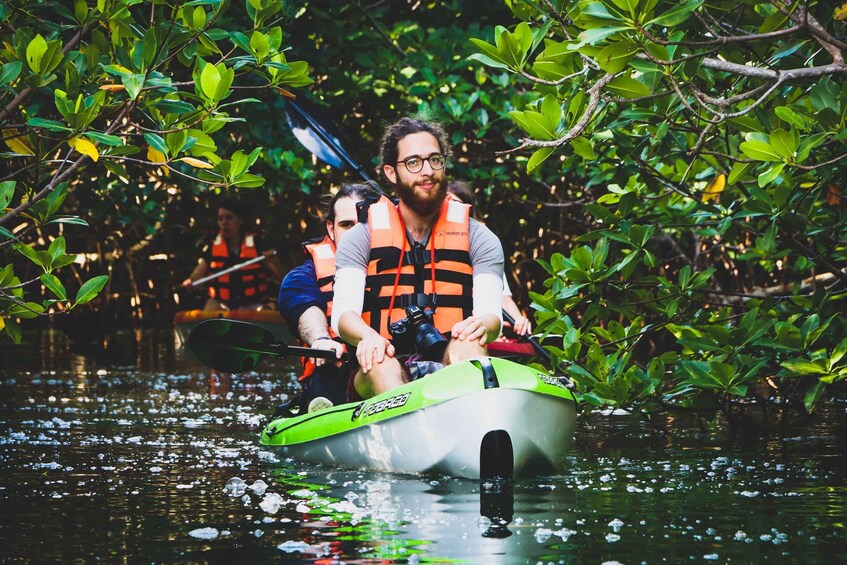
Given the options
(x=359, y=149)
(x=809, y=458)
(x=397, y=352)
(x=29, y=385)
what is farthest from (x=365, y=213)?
(x=359, y=149)

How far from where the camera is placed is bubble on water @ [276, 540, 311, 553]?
3256mm

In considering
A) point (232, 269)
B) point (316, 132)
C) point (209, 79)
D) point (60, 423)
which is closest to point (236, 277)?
point (232, 269)

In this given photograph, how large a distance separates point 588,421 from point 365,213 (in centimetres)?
208

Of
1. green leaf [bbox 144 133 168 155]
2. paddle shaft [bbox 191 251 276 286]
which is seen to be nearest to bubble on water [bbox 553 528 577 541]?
green leaf [bbox 144 133 168 155]

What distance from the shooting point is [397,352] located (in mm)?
5105

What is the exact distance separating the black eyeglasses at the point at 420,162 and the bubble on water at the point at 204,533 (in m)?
1.84

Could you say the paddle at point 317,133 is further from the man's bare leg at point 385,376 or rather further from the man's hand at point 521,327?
the man's bare leg at point 385,376

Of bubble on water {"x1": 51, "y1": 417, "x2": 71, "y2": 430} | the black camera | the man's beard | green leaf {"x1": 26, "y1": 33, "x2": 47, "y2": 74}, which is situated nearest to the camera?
green leaf {"x1": 26, "y1": 33, "x2": 47, "y2": 74}

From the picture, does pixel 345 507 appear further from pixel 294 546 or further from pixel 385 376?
pixel 385 376

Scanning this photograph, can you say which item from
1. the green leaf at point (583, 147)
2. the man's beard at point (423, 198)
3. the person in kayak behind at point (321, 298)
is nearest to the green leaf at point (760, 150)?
the green leaf at point (583, 147)

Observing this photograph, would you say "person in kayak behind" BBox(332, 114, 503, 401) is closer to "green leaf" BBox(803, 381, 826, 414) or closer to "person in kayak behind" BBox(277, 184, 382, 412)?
"person in kayak behind" BBox(277, 184, 382, 412)

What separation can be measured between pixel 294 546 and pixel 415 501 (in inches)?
31.9

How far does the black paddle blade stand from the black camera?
28.7 inches

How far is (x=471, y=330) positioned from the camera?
4684 mm
